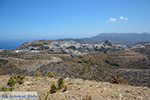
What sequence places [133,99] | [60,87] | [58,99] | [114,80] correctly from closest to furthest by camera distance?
[133,99] < [58,99] < [60,87] < [114,80]

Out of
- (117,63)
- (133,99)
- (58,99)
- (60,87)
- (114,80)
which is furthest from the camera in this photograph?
(117,63)

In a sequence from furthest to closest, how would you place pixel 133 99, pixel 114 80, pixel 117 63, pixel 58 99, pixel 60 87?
pixel 117 63 → pixel 114 80 → pixel 60 87 → pixel 58 99 → pixel 133 99

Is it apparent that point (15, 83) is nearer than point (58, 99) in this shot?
No

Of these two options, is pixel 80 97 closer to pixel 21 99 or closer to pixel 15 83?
pixel 21 99

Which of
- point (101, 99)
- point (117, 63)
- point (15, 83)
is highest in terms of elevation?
point (101, 99)

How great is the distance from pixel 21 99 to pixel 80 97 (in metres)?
3.09

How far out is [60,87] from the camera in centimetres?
723

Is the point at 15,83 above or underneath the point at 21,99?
underneath

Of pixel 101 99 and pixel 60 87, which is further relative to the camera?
pixel 60 87

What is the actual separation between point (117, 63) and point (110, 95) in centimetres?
5702

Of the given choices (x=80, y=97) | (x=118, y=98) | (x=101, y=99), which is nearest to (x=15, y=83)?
(x=80, y=97)

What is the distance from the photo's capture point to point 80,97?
5.50 metres

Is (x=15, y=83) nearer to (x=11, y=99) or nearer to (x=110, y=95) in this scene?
(x=11, y=99)

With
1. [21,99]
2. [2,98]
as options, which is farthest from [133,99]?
[2,98]
